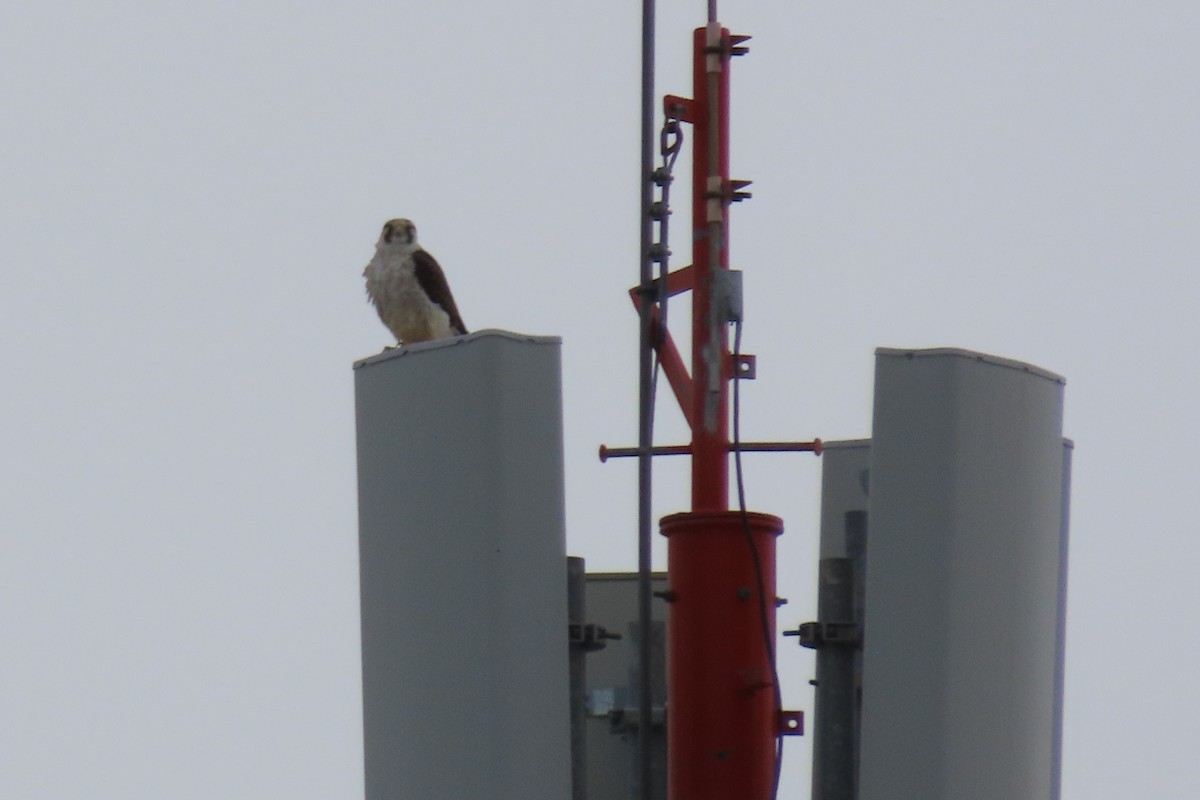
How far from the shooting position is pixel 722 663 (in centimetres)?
514

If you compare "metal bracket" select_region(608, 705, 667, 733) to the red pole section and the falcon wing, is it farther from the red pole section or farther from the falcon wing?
the falcon wing

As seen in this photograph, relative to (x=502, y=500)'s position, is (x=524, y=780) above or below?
below

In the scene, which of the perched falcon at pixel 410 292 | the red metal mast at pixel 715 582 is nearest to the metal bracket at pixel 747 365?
the red metal mast at pixel 715 582

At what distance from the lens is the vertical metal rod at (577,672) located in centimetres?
489

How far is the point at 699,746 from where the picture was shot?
514 cm

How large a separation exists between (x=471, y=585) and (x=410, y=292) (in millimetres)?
4436

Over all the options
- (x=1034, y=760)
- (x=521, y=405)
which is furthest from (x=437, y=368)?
(x=1034, y=760)

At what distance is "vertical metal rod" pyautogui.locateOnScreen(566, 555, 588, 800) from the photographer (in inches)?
193

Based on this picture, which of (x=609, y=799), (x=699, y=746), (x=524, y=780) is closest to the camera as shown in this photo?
(x=524, y=780)

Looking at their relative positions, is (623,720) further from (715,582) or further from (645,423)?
(645,423)

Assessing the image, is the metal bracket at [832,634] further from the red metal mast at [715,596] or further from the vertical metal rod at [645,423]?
the vertical metal rod at [645,423]

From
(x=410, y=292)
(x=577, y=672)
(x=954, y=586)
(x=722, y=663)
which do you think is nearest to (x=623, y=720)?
(x=722, y=663)

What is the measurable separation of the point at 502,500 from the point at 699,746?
2.60ft

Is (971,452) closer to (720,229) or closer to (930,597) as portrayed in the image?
(930,597)
